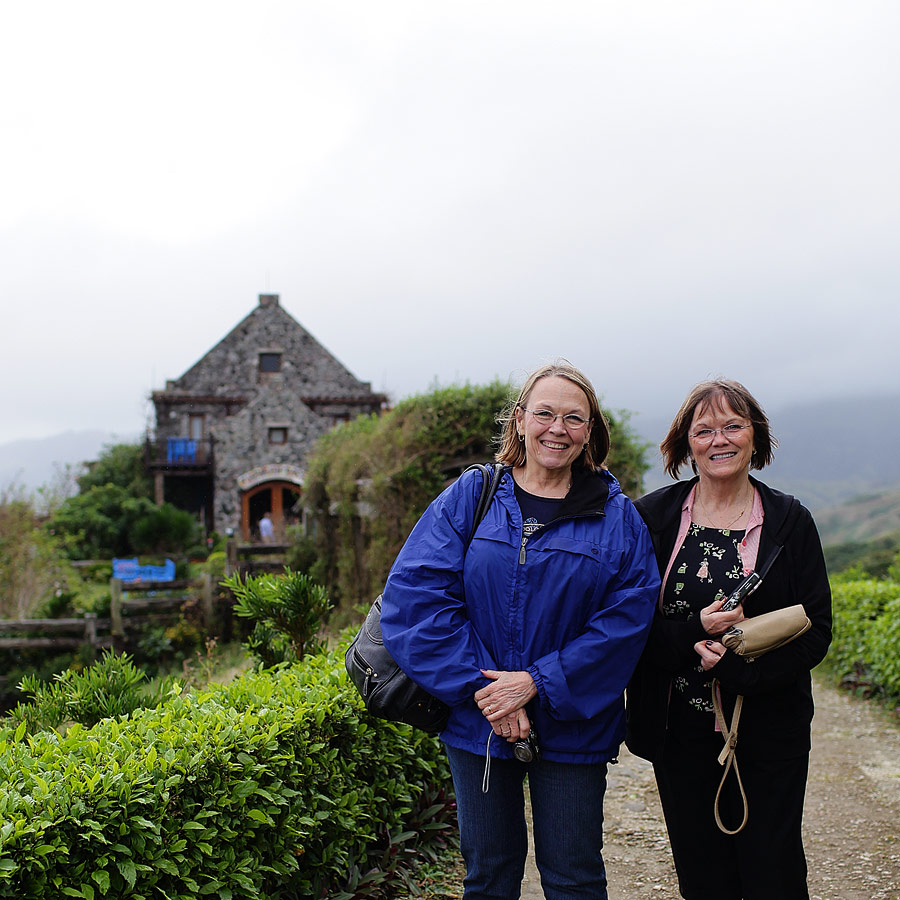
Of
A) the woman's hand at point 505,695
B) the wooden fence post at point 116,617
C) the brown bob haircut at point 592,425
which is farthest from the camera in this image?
the wooden fence post at point 116,617

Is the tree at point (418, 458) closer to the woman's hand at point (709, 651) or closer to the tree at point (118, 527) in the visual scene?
the woman's hand at point (709, 651)

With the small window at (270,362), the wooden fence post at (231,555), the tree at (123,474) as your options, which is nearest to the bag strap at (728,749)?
the wooden fence post at (231,555)

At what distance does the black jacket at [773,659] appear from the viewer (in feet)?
8.74

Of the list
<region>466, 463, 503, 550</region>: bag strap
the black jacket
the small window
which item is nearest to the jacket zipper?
<region>466, 463, 503, 550</region>: bag strap

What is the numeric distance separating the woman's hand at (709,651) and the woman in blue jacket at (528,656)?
0.20m

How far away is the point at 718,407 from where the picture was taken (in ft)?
9.64

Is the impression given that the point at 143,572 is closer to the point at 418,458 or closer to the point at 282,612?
the point at 418,458

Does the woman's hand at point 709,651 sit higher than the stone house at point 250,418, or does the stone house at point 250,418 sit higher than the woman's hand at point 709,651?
the stone house at point 250,418

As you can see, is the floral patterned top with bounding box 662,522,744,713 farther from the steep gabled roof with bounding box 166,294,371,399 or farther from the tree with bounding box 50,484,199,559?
the steep gabled roof with bounding box 166,294,371,399

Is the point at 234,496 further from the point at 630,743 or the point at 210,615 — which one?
the point at 630,743

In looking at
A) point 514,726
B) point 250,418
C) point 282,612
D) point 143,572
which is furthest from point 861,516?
point 514,726

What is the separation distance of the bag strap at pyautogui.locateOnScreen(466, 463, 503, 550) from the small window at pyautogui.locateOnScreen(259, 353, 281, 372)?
93.4ft

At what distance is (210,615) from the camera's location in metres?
13.8

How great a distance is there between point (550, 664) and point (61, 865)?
151cm
